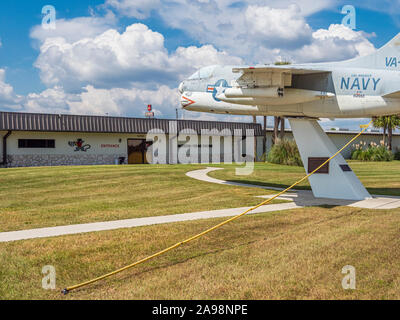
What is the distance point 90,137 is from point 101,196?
17614 mm

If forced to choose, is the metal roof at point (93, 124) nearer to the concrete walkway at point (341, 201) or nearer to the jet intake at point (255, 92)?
the concrete walkway at point (341, 201)

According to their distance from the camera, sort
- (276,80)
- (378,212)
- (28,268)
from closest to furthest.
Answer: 1. (28,268)
2. (378,212)
3. (276,80)

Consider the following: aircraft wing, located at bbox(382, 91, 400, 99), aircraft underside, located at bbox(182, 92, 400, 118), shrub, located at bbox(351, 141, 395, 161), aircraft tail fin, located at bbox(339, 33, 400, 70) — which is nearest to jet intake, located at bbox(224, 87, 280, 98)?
aircraft underside, located at bbox(182, 92, 400, 118)

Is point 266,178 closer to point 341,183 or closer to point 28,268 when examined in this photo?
point 341,183

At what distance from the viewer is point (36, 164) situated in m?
27.6

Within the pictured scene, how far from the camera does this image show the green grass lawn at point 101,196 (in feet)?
30.9

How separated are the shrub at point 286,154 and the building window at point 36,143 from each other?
17045mm

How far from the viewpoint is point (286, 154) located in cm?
2869

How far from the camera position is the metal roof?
2598 cm

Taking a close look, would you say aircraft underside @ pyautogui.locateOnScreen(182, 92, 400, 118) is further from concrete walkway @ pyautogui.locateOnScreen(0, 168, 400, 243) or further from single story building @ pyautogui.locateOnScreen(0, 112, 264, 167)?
single story building @ pyautogui.locateOnScreen(0, 112, 264, 167)

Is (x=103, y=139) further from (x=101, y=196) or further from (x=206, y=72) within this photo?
(x=206, y=72)

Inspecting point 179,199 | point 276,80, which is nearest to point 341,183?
point 276,80
